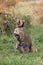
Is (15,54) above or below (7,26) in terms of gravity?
above

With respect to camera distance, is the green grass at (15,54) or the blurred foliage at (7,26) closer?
the green grass at (15,54)

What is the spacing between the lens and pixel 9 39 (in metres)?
15.5

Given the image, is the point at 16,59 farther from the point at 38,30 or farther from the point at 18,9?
the point at 18,9

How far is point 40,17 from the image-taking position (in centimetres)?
2194

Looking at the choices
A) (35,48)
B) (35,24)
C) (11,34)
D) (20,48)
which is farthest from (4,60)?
(35,24)

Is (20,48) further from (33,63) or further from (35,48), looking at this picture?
(33,63)

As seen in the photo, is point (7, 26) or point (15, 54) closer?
point (15, 54)

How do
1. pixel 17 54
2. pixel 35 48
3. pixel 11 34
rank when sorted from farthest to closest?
pixel 11 34 < pixel 35 48 < pixel 17 54

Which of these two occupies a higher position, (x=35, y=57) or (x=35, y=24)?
(x=35, y=57)

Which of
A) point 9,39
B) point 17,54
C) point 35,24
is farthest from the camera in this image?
point 35,24

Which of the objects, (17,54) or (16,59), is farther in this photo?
(17,54)

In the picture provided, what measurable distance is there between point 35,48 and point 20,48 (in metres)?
0.92

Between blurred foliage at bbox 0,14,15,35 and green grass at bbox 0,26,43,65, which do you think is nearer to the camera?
green grass at bbox 0,26,43,65

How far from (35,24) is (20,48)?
8.92 meters
